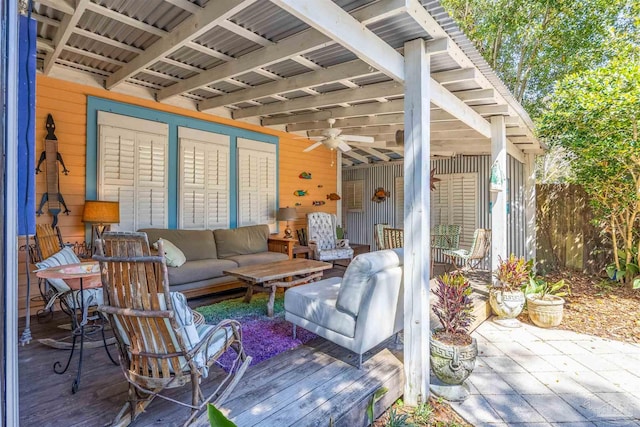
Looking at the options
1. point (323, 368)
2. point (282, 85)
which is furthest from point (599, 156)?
point (323, 368)

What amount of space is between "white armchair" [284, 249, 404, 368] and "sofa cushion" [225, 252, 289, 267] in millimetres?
2155

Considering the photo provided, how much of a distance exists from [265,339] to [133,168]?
3.21m

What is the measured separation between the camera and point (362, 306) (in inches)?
95.4

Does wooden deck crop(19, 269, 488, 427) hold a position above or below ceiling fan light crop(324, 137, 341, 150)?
below

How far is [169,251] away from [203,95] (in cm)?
238

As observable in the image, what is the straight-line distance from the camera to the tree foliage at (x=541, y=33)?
718 centimetres

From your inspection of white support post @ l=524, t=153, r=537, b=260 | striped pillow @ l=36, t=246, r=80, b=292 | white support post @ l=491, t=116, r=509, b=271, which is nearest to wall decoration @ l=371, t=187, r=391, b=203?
white support post @ l=524, t=153, r=537, b=260

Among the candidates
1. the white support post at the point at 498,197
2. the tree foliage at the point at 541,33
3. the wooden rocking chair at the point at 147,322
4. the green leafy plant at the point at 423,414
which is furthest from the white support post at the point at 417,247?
the tree foliage at the point at 541,33

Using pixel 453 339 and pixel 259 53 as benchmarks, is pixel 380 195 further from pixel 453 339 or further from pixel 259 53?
pixel 453 339

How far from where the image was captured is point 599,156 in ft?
15.2

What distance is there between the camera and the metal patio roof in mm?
2422

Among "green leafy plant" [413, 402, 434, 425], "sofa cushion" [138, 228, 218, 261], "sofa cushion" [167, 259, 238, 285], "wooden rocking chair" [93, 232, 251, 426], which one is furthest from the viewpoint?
"sofa cushion" [138, 228, 218, 261]

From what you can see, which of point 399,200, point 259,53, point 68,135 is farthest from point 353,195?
point 68,135

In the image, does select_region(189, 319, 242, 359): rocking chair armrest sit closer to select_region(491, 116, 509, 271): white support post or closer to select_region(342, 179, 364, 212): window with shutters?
select_region(491, 116, 509, 271): white support post
